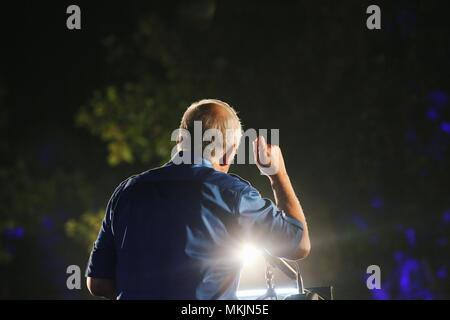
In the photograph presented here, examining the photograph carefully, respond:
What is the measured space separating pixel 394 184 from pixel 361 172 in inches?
12.9

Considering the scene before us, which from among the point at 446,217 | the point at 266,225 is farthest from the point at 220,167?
the point at 446,217

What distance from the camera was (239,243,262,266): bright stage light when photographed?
80.5 inches

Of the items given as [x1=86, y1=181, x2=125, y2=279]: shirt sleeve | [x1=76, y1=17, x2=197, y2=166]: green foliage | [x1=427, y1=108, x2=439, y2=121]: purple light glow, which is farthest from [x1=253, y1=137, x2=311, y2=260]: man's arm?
[x1=76, y1=17, x2=197, y2=166]: green foliage

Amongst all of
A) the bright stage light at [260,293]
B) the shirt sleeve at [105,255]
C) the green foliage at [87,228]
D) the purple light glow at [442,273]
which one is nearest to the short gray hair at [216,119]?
the shirt sleeve at [105,255]

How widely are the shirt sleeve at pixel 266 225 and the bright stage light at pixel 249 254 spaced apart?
5 cm

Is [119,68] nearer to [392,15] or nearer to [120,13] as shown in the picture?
[120,13]

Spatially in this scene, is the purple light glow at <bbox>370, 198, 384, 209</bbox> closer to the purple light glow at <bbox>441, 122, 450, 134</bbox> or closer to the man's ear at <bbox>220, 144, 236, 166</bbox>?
the purple light glow at <bbox>441, 122, 450, 134</bbox>

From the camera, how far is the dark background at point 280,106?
564cm

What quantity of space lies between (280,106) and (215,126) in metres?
Answer: 4.44

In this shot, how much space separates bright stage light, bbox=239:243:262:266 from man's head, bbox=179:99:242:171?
323 mm

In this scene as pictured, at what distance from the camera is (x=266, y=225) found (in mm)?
1994

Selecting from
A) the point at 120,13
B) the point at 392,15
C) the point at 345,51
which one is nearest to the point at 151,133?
the point at 120,13

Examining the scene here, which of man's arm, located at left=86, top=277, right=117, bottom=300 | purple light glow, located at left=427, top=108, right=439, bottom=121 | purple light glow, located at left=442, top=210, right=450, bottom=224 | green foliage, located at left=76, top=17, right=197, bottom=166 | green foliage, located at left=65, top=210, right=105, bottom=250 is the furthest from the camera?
green foliage, located at left=65, top=210, right=105, bottom=250

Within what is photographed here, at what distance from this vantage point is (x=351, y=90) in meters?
6.05
